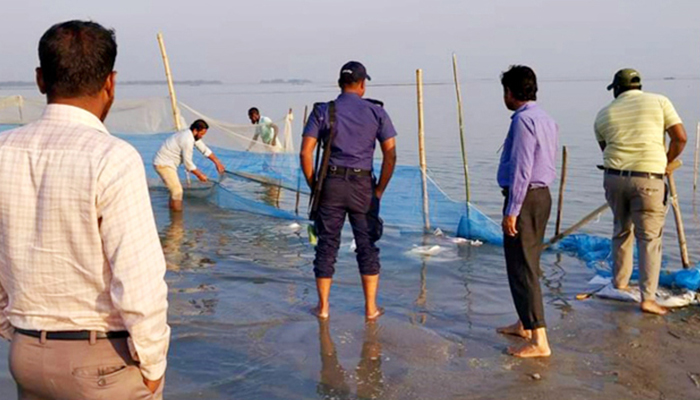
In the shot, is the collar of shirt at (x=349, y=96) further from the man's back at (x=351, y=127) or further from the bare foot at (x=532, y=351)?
the bare foot at (x=532, y=351)

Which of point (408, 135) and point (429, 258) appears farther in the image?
point (408, 135)

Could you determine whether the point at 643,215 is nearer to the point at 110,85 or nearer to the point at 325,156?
the point at 325,156

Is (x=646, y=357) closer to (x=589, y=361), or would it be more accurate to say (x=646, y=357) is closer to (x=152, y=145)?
(x=589, y=361)

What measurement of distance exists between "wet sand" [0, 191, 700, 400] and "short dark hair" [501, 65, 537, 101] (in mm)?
1650

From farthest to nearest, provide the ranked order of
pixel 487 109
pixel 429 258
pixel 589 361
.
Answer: pixel 487 109, pixel 429 258, pixel 589 361

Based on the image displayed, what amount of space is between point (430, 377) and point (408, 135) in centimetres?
2361

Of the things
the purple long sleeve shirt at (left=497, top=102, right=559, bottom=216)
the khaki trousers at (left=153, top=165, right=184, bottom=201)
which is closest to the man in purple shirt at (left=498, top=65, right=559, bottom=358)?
the purple long sleeve shirt at (left=497, top=102, right=559, bottom=216)

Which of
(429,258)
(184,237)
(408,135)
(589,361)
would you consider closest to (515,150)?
(589,361)

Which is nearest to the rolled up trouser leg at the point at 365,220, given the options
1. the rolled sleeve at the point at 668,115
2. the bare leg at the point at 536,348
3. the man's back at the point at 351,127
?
the man's back at the point at 351,127

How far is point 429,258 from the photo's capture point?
7.43 metres

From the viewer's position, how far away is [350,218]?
16.9 ft

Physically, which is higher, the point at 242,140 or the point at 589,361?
the point at 242,140

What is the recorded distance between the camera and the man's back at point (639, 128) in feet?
17.2

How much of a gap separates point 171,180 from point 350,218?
5.82 m
